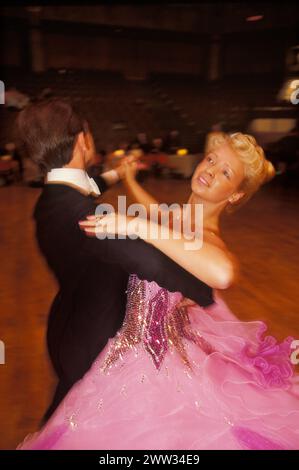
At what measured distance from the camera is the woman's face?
144 cm

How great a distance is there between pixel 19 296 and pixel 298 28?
16.3 m

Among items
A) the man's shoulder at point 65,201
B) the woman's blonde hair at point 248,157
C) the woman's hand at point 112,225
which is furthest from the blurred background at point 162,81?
the woman's hand at point 112,225

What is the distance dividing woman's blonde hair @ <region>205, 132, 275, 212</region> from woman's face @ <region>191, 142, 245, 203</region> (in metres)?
0.02

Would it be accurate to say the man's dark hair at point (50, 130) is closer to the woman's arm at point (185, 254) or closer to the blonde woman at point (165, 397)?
the woman's arm at point (185, 254)

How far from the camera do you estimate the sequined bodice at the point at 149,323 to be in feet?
3.95

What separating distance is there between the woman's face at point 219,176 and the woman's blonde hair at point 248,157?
2 cm

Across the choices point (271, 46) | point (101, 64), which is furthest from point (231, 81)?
point (101, 64)

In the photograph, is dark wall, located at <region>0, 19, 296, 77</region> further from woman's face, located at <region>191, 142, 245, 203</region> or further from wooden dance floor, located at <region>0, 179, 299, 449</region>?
woman's face, located at <region>191, 142, 245, 203</region>

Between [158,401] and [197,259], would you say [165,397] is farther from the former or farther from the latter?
[197,259]

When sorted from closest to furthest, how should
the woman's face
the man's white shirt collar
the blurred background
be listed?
the man's white shirt collar
the woman's face
the blurred background

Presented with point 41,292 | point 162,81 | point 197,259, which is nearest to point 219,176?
point 197,259

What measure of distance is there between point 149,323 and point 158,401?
0.76ft

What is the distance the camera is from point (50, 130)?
1.07 meters
